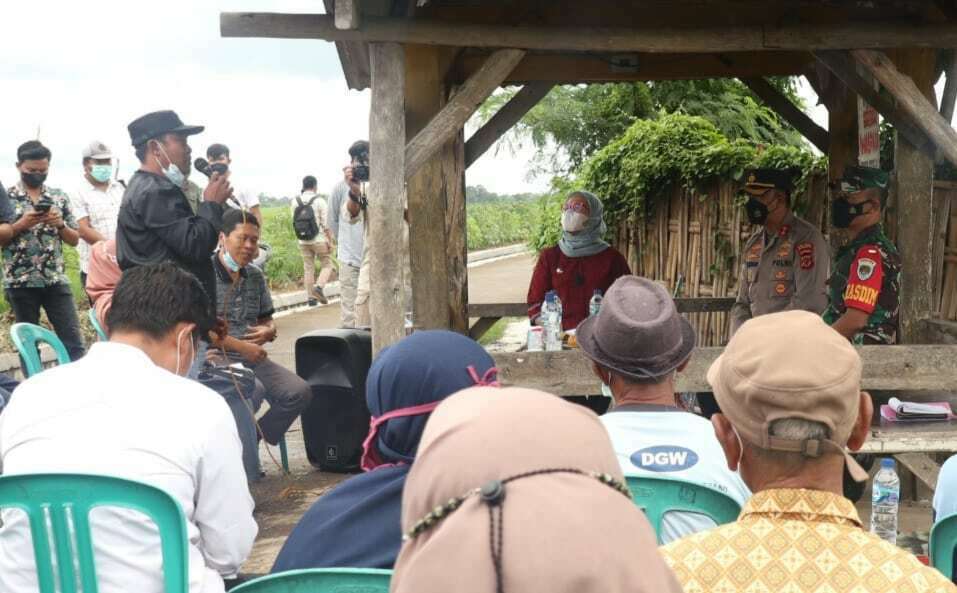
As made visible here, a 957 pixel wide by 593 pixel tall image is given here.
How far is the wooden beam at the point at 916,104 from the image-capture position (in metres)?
5.02

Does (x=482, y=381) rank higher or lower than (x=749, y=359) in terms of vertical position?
lower

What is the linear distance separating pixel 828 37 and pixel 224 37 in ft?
9.26

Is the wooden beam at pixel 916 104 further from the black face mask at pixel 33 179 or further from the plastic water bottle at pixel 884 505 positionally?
the black face mask at pixel 33 179

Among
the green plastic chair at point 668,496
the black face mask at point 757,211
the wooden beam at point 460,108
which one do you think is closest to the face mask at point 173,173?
the wooden beam at point 460,108

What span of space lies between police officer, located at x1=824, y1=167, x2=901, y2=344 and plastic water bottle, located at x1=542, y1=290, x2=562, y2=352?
1444 mm

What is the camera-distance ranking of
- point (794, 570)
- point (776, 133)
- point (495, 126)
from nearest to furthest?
1. point (794, 570)
2. point (495, 126)
3. point (776, 133)

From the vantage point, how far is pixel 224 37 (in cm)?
489

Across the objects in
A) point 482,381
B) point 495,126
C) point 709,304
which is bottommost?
point 709,304

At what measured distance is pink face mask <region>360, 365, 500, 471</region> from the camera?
7.94 feet

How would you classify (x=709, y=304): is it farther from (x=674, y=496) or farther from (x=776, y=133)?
(x=776, y=133)

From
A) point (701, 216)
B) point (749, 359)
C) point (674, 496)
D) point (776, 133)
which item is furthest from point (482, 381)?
point (776, 133)

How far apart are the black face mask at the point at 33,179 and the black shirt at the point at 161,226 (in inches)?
80.7

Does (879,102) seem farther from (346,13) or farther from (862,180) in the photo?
(346,13)

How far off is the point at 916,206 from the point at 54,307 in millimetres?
5508
